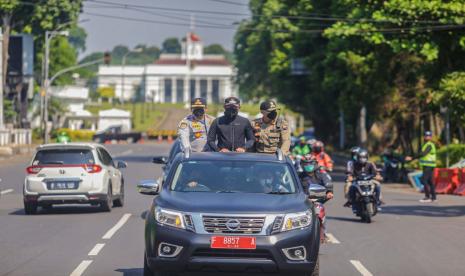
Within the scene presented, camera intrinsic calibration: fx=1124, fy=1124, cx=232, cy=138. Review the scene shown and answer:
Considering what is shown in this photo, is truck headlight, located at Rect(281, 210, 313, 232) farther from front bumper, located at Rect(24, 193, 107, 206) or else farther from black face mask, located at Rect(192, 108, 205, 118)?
front bumper, located at Rect(24, 193, 107, 206)

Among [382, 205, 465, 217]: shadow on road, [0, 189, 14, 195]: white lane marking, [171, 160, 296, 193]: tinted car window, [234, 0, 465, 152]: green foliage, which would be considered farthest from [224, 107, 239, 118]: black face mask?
[0, 189, 14, 195]: white lane marking

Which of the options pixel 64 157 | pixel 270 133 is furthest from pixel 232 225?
pixel 64 157

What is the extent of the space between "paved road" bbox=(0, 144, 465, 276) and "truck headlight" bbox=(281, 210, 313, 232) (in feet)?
7.98

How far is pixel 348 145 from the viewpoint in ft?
259

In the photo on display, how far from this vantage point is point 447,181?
3425 cm

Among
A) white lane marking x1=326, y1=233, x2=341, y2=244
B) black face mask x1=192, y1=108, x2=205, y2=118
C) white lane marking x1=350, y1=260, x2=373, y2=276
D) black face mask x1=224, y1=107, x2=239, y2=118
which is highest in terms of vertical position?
black face mask x1=224, y1=107, x2=239, y2=118

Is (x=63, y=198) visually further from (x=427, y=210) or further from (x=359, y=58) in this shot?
(x=359, y=58)

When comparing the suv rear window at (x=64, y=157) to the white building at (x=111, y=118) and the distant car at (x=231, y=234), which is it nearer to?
the distant car at (x=231, y=234)

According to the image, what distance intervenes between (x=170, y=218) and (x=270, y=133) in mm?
3975

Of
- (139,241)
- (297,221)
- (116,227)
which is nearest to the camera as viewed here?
(297,221)

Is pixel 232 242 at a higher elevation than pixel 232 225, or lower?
lower

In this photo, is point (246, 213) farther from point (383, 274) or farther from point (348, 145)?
point (348, 145)

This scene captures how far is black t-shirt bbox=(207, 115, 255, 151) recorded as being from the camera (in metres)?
14.6

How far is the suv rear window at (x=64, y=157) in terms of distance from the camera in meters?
23.5
